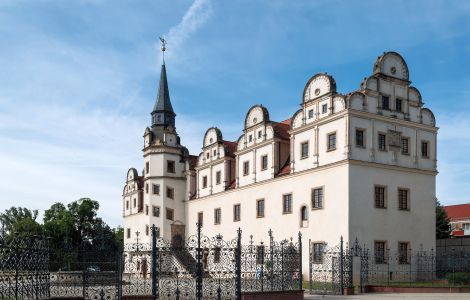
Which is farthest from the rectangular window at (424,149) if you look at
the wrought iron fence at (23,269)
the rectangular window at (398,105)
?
the wrought iron fence at (23,269)

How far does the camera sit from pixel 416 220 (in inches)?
1415

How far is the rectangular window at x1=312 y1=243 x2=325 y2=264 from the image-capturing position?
35081mm

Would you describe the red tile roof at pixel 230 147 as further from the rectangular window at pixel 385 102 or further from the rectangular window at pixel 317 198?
the rectangular window at pixel 385 102

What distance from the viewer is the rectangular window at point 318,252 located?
35081mm

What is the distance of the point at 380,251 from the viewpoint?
112ft

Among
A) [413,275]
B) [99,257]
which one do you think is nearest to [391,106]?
[413,275]

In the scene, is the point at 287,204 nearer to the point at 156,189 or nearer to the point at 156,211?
the point at 156,211

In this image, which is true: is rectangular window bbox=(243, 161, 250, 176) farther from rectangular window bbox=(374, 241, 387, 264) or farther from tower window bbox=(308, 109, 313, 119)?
rectangular window bbox=(374, 241, 387, 264)

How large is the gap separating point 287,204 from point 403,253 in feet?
28.2

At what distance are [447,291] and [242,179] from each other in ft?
67.6

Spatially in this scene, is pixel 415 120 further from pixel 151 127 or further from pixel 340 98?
pixel 151 127

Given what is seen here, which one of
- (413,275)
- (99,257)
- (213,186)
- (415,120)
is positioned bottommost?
(413,275)

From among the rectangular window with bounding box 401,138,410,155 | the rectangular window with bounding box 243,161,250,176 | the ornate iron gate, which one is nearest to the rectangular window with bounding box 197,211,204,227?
the rectangular window with bounding box 243,161,250,176

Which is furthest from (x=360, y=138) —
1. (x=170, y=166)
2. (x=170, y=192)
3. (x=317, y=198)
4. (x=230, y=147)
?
(x=170, y=166)
